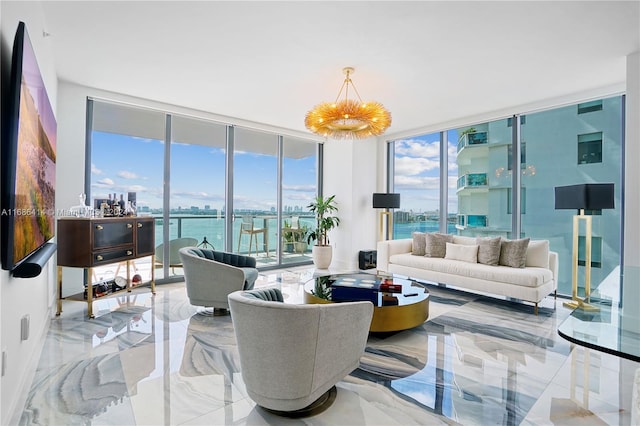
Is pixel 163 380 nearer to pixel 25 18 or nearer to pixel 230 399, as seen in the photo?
pixel 230 399

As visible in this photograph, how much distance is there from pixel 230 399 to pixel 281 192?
15.7 ft

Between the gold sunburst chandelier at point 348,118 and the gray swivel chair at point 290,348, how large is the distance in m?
2.30

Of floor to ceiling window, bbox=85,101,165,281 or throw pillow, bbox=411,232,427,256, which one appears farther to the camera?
throw pillow, bbox=411,232,427,256

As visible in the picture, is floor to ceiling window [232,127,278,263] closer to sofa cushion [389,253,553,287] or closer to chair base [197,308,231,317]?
chair base [197,308,231,317]

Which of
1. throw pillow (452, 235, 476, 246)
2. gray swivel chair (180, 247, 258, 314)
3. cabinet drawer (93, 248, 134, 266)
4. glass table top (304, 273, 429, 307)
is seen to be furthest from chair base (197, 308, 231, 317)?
throw pillow (452, 235, 476, 246)

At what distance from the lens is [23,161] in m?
1.82

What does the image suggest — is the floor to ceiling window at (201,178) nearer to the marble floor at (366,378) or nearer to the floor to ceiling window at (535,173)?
the marble floor at (366,378)

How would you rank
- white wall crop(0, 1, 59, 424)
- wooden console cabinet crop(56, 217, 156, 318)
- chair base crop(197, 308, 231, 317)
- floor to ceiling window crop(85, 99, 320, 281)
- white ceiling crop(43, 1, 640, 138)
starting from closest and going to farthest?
white wall crop(0, 1, 59, 424), white ceiling crop(43, 1, 640, 138), wooden console cabinet crop(56, 217, 156, 318), chair base crop(197, 308, 231, 317), floor to ceiling window crop(85, 99, 320, 281)

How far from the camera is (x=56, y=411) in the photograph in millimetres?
1990

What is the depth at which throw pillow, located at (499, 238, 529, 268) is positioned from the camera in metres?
4.30

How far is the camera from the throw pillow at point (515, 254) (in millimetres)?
4297

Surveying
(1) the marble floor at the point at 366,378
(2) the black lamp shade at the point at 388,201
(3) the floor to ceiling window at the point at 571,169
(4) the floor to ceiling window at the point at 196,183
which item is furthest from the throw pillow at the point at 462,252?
(4) the floor to ceiling window at the point at 196,183

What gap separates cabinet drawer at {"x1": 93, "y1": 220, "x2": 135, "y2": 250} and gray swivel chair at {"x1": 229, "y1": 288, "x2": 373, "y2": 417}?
98.5 inches

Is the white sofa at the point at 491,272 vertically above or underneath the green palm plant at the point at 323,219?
underneath
